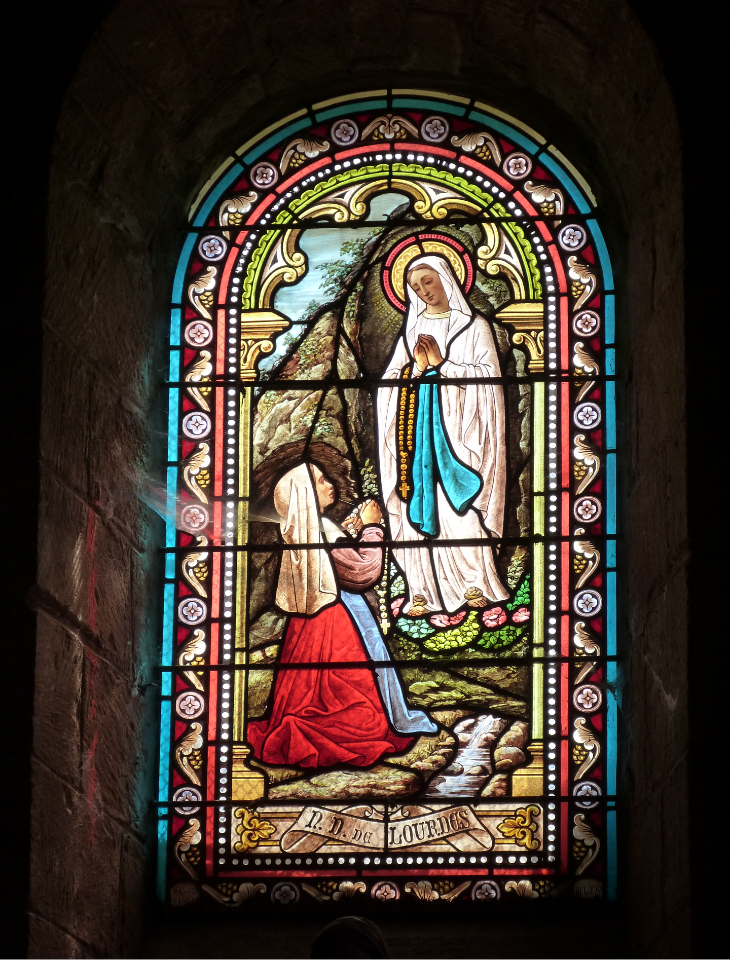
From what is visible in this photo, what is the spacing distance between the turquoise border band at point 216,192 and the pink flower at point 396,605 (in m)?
1.42

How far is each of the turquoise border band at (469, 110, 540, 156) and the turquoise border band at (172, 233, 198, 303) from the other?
997mm

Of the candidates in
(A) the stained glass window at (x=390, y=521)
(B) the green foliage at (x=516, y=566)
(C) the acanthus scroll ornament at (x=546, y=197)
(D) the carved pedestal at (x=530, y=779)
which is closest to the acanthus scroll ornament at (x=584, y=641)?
(A) the stained glass window at (x=390, y=521)

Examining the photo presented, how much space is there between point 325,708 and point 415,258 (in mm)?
1487

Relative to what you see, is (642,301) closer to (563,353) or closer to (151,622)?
(563,353)

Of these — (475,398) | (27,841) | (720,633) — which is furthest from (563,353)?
(27,841)

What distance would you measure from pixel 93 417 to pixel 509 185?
1620mm

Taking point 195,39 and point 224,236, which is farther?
point 224,236

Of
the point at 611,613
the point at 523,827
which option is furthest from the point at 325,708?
the point at 611,613

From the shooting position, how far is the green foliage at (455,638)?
6.02m

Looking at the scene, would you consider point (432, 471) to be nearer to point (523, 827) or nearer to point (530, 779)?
point (530, 779)

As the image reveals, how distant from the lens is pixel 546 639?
5988 mm

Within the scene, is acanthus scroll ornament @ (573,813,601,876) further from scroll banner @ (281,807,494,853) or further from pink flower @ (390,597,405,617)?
pink flower @ (390,597,405,617)

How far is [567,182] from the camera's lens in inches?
255

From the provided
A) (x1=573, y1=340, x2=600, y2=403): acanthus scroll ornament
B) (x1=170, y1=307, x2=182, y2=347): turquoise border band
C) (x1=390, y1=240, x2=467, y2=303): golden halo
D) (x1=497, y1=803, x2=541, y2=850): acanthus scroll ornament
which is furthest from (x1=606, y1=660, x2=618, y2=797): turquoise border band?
(x1=170, y1=307, x2=182, y2=347): turquoise border band
